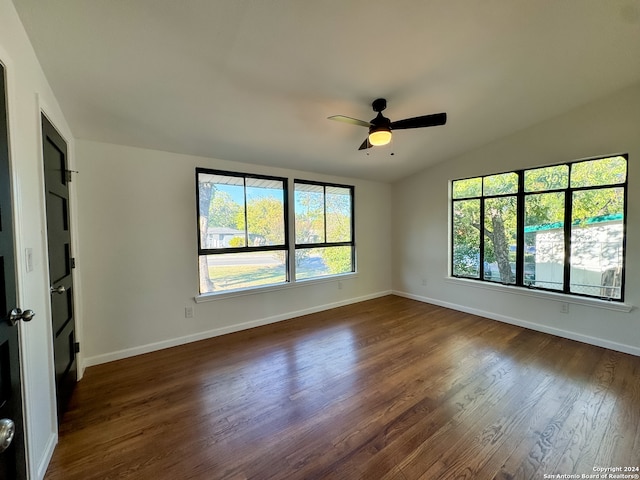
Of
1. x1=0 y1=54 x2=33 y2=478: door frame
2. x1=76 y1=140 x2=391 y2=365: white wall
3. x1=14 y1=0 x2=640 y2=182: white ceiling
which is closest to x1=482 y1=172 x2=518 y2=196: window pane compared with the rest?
x1=14 y1=0 x2=640 y2=182: white ceiling

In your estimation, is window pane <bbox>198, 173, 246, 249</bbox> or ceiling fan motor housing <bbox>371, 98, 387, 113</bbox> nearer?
ceiling fan motor housing <bbox>371, 98, 387, 113</bbox>

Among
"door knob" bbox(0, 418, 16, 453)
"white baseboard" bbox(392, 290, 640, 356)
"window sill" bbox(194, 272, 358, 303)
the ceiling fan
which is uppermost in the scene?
the ceiling fan

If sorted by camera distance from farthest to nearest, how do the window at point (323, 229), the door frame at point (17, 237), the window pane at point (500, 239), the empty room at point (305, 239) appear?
1. the window at point (323, 229)
2. the window pane at point (500, 239)
3. the empty room at point (305, 239)
4. the door frame at point (17, 237)

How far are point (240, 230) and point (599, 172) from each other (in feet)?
14.4

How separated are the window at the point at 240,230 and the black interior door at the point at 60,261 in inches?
49.1

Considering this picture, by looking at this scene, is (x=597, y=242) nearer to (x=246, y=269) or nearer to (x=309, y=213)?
(x=309, y=213)

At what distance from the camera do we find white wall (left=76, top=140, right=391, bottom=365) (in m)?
2.72

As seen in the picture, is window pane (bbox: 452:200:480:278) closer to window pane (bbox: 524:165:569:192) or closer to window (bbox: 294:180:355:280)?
window pane (bbox: 524:165:569:192)

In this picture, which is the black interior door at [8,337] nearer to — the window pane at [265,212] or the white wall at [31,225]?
the white wall at [31,225]

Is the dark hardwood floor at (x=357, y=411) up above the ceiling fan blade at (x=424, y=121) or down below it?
below

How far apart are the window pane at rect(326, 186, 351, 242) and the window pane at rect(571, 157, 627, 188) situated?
304 centimetres

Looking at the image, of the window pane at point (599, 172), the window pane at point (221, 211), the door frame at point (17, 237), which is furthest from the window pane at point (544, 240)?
the door frame at point (17, 237)

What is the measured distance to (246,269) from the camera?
3.72 metres

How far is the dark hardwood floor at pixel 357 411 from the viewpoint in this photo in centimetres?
156
